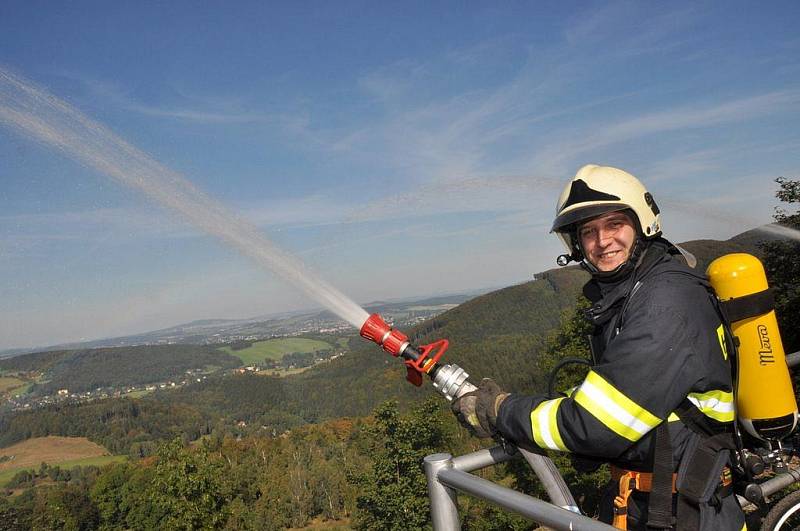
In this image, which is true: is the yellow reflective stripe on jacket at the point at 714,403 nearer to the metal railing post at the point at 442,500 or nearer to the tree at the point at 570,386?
the metal railing post at the point at 442,500

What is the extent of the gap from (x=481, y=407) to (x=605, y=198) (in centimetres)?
159

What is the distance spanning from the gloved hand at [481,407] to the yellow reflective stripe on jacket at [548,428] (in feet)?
1.12

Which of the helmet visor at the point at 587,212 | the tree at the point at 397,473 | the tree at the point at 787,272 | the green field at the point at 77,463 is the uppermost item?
the helmet visor at the point at 587,212

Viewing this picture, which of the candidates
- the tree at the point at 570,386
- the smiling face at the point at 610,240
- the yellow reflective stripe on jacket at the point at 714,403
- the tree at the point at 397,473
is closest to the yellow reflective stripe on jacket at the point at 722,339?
the yellow reflective stripe on jacket at the point at 714,403

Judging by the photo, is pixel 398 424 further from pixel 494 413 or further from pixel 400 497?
pixel 494 413

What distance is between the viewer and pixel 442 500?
267 centimetres

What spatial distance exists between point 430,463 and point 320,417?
183m

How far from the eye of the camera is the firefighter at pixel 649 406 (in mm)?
2455

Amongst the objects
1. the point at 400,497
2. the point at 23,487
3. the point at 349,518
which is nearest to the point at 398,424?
the point at 400,497

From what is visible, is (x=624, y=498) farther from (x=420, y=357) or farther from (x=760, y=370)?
(x=420, y=357)

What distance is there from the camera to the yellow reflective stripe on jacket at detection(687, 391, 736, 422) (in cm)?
275

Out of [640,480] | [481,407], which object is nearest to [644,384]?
[640,480]

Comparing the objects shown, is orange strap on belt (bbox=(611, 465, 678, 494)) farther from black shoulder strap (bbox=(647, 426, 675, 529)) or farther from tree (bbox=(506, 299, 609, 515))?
tree (bbox=(506, 299, 609, 515))

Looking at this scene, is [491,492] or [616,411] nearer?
[491,492]
